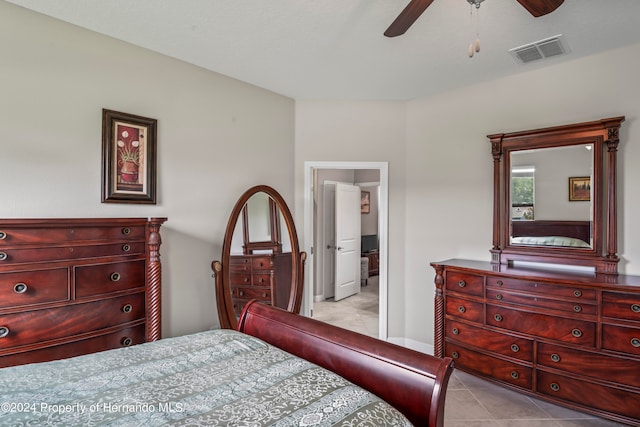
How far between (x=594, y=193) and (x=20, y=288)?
3.85 metres

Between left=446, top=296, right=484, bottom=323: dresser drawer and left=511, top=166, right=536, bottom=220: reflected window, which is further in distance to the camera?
left=511, top=166, right=536, bottom=220: reflected window

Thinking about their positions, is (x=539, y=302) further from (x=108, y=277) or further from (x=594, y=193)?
(x=108, y=277)

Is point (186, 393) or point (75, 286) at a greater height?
point (75, 286)

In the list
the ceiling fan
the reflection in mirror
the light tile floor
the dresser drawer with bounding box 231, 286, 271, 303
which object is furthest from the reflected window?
the dresser drawer with bounding box 231, 286, 271, 303

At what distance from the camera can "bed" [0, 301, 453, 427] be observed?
3.36 feet

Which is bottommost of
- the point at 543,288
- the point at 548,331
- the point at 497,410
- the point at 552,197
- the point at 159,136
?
the point at 497,410

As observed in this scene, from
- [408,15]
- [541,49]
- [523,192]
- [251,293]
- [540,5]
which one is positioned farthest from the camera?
[251,293]

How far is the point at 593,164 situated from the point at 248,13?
109 inches

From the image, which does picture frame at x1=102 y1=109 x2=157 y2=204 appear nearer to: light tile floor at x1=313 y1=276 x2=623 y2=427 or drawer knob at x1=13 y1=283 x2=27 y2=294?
drawer knob at x1=13 y1=283 x2=27 y2=294

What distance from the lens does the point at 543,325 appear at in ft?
8.27

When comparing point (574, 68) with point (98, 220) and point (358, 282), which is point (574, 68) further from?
point (358, 282)

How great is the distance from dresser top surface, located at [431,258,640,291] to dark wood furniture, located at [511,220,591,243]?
0.28 m

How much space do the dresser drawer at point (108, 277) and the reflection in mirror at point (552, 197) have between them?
304cm

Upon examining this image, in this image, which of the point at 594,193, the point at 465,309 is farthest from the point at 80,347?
the point at 594,193
